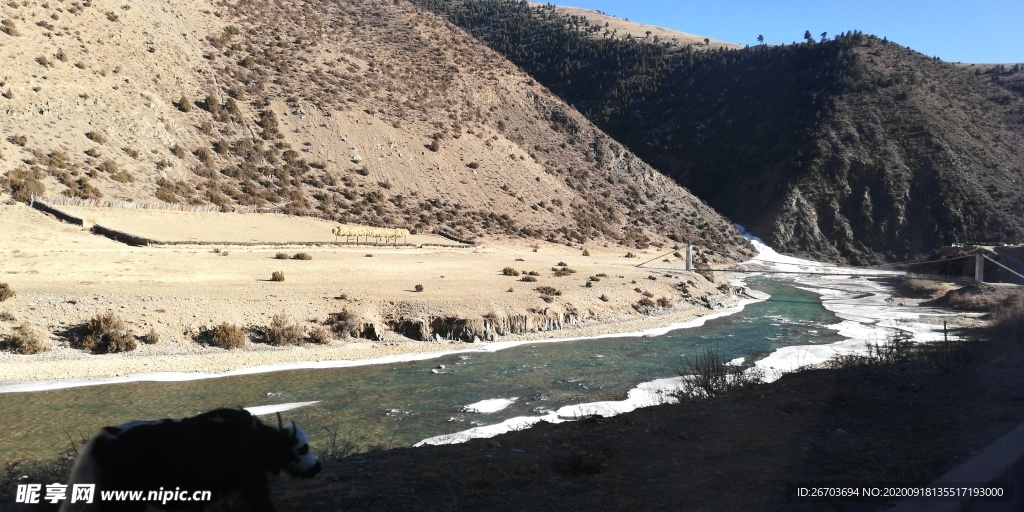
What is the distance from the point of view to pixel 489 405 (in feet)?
49.0

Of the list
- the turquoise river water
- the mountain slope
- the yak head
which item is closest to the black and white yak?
the yak head

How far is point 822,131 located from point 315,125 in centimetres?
5446

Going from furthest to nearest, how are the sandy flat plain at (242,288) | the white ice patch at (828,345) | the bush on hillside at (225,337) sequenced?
the bush on hillside at (225,337)
the sandy flat plain at (242,288)
the white ice patch at (828,345)

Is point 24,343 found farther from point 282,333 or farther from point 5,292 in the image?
point 282,333

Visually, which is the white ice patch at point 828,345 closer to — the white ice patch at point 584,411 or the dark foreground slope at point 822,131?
the white ice patch at point 584,411

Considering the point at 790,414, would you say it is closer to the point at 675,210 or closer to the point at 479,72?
the point at 675,210

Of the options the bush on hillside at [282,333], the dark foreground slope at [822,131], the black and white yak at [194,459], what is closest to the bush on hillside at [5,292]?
the bush on hillside at [282,333]

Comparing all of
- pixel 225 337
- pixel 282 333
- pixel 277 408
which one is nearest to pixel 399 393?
Result: pixel 277 408

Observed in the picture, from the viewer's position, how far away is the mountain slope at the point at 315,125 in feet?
119

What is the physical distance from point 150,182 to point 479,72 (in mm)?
36810

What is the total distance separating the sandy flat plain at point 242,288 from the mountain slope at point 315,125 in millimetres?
4876

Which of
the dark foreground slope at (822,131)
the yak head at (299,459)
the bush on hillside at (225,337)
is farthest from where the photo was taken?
the dark foreground slope at (822,131)

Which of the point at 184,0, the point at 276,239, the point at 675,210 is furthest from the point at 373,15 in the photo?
the point at 276,239

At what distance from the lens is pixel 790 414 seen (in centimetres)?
780
